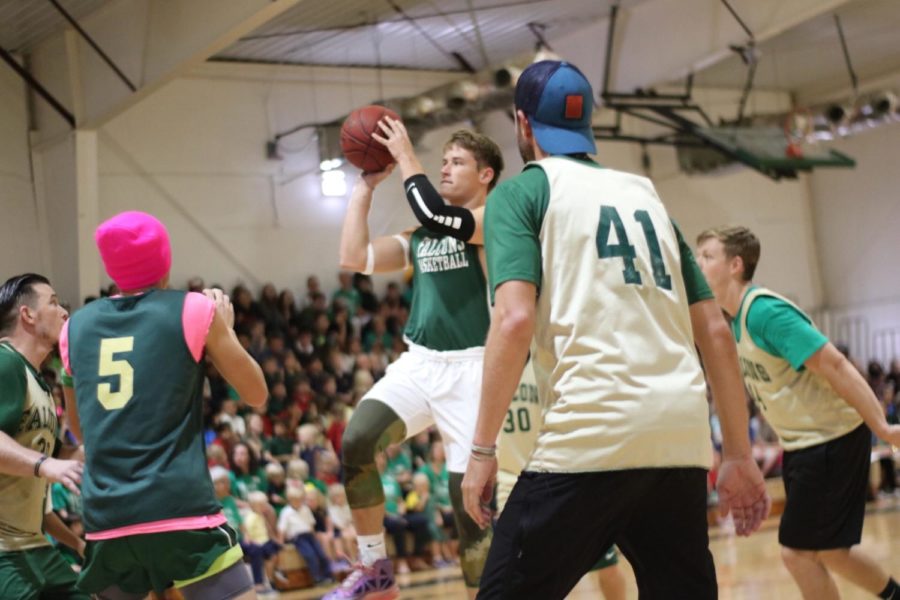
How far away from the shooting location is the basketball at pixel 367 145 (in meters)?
5.11

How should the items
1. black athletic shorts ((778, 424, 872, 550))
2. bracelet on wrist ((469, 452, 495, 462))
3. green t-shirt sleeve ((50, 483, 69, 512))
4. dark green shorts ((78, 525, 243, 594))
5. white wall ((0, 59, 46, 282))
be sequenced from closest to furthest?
bracelet on wrist ((469, 452, 495, 462)) < dark green shorts ((78, 525, 243, 594)) < black athletic shorts ((778, 424, 872, 550)) < green t-shirt sleeve ((50, 483, 69, 512)) < white wall ((0, 59, 46, 282))

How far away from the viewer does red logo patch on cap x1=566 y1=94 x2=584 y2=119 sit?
3.18m

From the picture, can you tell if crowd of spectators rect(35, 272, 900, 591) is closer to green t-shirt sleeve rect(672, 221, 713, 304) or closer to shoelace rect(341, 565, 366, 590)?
shoelace rect(341, 565, 366, 590)

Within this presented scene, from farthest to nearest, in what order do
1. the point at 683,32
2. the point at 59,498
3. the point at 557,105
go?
the point at 683,32 → the point at 59,498 → the point at 557,105

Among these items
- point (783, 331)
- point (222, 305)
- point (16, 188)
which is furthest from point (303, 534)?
point (222, 305)

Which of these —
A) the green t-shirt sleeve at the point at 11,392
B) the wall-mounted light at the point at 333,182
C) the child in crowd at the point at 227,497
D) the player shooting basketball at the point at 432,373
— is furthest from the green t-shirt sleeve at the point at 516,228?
the wall-mounted light at the point at 333,182

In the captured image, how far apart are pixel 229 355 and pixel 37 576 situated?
1277mm

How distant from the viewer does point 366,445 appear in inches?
187

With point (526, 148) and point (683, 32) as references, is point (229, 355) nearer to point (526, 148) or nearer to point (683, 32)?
point (526, 148)

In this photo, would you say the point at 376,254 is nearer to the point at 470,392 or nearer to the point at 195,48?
the point at 470,392

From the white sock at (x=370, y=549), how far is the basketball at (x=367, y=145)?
1638mm

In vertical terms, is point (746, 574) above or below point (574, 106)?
below

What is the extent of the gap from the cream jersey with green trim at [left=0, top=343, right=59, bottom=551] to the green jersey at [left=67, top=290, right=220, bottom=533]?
0.67m

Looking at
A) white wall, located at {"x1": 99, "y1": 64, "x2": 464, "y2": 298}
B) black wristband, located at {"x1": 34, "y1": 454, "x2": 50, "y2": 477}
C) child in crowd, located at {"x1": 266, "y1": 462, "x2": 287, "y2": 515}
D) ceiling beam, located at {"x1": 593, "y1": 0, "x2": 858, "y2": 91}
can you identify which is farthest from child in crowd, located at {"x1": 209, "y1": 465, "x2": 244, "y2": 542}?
ceiling beam, located at {"x1": 593, "y1": 0, "x2": 858, "y2": 91}
